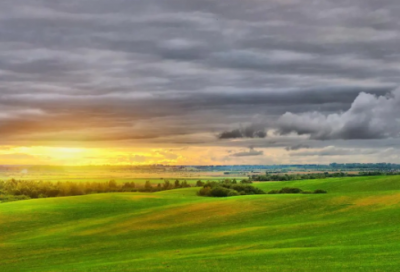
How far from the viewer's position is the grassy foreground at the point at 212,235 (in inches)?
1353

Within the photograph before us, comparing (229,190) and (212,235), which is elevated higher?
(229,190)

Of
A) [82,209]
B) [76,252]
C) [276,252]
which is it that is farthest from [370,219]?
[82,209]

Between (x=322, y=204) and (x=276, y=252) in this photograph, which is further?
(x=322, y=204)

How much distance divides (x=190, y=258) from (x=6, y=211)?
58430 millimetres

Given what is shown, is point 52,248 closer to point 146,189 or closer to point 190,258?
point 190,258

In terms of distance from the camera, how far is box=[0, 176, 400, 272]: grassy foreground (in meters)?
34.4

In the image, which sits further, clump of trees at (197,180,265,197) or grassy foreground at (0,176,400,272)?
clump of trees at (197,180,265,197)

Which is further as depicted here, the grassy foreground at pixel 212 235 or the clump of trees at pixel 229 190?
the clump of trees at pixel 229 190

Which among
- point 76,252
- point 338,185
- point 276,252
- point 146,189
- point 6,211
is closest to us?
point 276,252

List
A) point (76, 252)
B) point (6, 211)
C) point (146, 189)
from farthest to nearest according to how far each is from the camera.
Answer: point (146, 189) → point (6, 211) → point (76, 252)

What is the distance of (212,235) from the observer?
54.0 meters

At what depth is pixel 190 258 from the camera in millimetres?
38469

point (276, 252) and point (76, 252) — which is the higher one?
point (276, 252)

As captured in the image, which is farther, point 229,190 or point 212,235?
point 229,190
